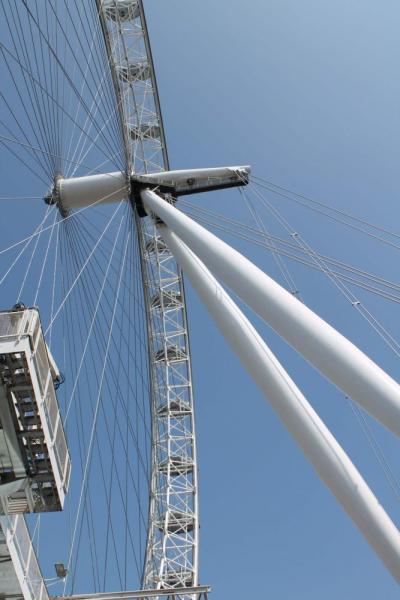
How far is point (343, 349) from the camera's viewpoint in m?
5.47

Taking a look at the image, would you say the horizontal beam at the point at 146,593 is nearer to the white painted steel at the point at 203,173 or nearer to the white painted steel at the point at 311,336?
the white painted steel at the point at 311,336

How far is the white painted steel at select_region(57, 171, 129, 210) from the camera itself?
18719 millimetres

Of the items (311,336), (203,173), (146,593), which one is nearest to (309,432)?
(311,336)

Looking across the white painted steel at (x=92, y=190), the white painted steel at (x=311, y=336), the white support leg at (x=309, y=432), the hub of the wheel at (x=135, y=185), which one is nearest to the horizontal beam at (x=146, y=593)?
the white support leg at (x=309, y=432)

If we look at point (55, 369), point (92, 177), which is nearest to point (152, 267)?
point (92, 177)

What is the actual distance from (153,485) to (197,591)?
14807 mm

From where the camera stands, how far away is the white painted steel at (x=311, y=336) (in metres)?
4.95

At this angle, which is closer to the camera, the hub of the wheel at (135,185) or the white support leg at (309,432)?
the white support leg at (309,432)

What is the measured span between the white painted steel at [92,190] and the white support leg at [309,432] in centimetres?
1103

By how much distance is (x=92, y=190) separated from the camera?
1906cm

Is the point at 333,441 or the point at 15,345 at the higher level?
the point at 15,345

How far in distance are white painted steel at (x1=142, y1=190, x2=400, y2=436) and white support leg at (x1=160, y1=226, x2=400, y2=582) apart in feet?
1.87

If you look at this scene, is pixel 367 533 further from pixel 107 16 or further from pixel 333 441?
pixel 107 16

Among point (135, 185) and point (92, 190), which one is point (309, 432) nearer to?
point (135, 185)
